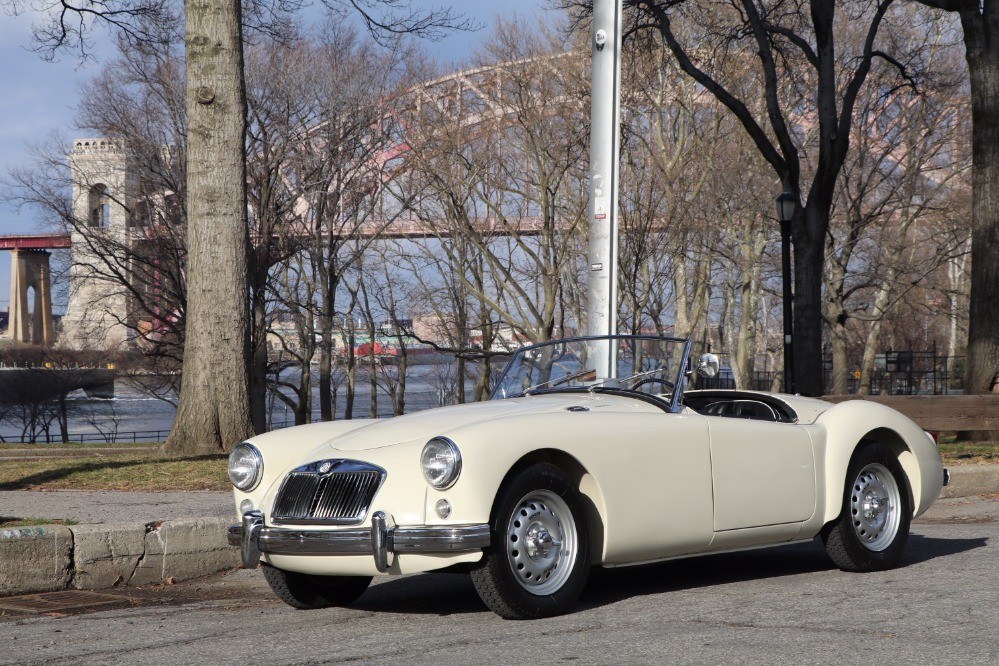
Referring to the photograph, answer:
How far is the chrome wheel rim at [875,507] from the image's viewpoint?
607 centimetres

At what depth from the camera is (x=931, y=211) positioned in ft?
102

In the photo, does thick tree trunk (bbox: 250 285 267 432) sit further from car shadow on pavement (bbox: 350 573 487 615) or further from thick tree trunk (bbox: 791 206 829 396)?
car shadow on pavement (bbox: 350 573 487 615)

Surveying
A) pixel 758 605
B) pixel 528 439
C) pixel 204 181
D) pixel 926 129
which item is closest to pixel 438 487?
pixel 528 439

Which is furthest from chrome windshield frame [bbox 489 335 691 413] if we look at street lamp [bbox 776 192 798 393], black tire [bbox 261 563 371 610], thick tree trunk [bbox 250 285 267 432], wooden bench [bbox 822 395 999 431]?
thick tree trunk [bbox 250 285 267 432]

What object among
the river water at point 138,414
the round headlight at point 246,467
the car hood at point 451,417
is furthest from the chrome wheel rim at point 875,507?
the river water at point 138,414

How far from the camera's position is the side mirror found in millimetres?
5812

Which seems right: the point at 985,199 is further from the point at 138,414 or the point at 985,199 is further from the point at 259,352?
the point at 138,414

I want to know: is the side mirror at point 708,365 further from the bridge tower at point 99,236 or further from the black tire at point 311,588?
the bridge tower at point 99,236

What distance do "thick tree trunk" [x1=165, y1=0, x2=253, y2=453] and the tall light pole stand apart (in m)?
4.32

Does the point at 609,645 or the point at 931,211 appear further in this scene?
the point at 931,211

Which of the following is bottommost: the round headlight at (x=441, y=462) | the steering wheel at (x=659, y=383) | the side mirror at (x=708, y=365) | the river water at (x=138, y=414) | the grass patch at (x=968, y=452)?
the river water at (x=138, y=414)

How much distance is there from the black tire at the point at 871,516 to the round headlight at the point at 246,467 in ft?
10.1

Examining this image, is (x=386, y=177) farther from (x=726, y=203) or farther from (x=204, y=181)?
(x=204, y=181)

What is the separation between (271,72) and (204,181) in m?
13.1
